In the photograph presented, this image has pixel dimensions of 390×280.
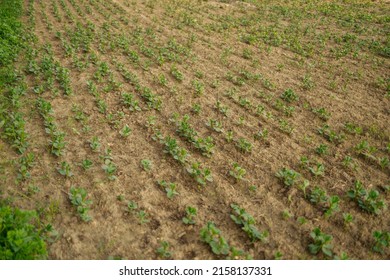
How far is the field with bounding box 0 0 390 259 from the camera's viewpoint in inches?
164

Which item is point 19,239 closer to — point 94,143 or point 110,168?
point 110,168

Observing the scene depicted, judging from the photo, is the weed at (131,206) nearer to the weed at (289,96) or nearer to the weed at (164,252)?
the weed at (164,252)

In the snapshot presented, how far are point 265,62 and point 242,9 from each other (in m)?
10.6

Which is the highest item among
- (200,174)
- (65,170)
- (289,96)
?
(289,96)

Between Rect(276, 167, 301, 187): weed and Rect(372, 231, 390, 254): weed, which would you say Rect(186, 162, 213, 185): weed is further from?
Rect(372, 231, 390, 254): weed

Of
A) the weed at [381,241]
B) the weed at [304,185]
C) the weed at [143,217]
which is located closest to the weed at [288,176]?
the weed at [304,185]

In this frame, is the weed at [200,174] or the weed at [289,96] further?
the weed at [289,96]

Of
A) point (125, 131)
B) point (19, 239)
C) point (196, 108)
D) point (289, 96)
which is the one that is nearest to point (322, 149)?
point (289, 96)

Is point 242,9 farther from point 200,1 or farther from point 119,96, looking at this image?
point 119,96

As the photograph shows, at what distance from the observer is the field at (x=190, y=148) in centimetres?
418

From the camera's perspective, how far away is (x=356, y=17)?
59.0 ft

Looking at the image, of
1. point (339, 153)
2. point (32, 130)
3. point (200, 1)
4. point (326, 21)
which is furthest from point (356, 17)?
point (32, 130)

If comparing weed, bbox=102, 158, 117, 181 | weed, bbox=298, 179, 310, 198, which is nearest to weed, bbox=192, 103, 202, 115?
weed, bbox=102, 158, 117, 181

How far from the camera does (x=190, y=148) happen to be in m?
6.04
